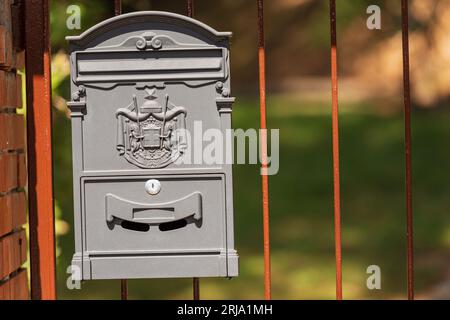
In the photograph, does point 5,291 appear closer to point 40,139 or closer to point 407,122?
point 40,139

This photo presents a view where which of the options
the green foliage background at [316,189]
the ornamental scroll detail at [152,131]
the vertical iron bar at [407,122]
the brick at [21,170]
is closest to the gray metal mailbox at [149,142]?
the ornamental scroll detail at [152,131]

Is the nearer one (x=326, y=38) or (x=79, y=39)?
(x=79, y=39)

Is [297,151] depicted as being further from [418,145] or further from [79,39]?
[79,39]

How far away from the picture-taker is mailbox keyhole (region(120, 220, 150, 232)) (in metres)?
2.96

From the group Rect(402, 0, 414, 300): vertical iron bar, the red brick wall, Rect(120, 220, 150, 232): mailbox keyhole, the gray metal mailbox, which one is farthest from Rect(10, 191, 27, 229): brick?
Rect(402, 0, 414, 300): vertical iron bar

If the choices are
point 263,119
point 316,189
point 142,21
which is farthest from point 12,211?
point 316,189

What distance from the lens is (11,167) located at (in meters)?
3.03

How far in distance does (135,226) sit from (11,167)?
46 centimetres

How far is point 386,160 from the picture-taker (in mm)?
11234

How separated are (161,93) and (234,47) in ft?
31.6

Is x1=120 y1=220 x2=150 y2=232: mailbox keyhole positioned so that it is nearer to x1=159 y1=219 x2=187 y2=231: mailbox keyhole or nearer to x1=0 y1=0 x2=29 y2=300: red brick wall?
x1=159 y1=219 x2=187 y2=231: mailbox keyhole

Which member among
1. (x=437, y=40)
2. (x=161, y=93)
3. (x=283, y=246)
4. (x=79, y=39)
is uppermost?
(x=437, y=40)

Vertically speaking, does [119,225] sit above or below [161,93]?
below
